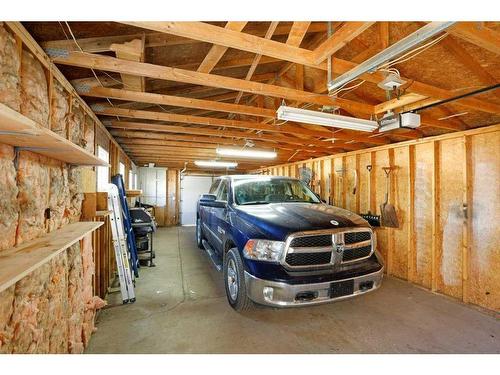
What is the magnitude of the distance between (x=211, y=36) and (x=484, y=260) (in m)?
4.58

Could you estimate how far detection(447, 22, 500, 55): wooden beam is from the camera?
1458 millimetres

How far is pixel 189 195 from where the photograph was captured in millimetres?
11555

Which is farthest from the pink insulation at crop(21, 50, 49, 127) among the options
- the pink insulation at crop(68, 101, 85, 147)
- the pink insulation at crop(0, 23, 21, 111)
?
the pink insulation at crop(68, 101, 85, 147)

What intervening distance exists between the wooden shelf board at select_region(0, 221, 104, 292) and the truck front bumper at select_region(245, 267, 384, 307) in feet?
5.41

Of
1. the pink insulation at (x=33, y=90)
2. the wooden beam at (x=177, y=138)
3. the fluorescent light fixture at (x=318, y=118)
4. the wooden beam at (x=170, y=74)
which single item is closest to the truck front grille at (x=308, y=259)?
the fluorescent light fixture at (x=318, y=118)

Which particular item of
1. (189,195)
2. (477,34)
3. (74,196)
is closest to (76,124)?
(74,196)

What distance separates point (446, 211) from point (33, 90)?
537 cm

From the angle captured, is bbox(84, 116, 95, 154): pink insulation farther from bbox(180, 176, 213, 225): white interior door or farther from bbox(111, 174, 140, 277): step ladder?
bbox(180, 176, 213, 225): white interior door

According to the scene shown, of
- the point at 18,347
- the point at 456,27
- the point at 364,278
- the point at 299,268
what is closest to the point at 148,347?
the point at 18,347

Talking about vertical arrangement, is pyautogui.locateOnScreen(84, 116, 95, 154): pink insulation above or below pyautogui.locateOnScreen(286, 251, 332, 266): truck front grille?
above

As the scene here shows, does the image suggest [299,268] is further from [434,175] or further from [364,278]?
[434,175]

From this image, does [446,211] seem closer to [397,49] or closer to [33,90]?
[397,49]

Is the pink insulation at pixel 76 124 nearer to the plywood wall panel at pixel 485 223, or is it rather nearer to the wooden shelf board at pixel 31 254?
the wooden shelf board at pixel 31 254

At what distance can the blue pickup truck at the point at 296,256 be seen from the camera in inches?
91.6
